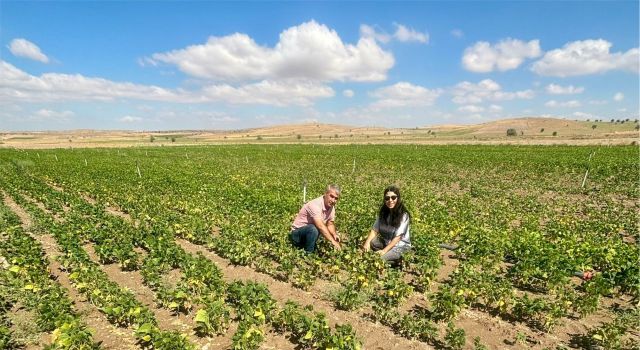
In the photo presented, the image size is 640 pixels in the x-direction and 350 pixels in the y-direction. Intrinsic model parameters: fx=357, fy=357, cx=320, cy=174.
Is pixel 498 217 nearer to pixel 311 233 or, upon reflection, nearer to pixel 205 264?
pixel 311 233

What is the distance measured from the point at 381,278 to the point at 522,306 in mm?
2554

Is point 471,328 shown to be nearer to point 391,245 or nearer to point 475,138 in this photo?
point 391,245

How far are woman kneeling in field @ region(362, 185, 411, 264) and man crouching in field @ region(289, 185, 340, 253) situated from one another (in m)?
0.90

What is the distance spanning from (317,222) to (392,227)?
161 cm

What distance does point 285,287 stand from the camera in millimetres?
7121

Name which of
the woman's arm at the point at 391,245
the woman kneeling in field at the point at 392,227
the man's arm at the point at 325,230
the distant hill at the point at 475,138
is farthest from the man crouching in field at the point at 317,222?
the distant hill at the point at 475,138

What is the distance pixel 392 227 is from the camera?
298 inches

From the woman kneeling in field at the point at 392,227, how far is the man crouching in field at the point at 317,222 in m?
0.90

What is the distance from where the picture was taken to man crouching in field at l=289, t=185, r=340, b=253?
776 cm

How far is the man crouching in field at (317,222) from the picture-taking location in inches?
306

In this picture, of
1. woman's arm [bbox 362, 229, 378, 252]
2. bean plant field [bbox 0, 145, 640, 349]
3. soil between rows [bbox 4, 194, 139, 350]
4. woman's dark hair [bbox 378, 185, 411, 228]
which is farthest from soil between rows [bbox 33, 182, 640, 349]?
soil between rows [bbox 4, 194, 139, 350]

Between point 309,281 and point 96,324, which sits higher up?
point 309,281

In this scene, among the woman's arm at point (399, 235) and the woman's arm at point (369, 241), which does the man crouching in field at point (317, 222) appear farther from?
the woman's arm at point (399, 235)

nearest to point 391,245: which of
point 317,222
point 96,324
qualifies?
point 317,222
